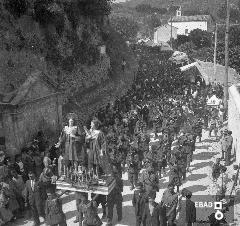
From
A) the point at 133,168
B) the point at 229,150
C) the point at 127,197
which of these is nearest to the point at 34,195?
the point at 127,197

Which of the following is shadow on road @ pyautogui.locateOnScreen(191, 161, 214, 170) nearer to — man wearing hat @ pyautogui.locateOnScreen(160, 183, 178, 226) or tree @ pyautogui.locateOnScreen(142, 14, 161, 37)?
man wearing hat @ pyautogui.locateOnScreen(160, 183, 178, 226)

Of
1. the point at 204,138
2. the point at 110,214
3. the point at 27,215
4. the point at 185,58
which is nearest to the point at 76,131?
the point at 110,214

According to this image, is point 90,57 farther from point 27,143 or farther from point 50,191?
point 50,191

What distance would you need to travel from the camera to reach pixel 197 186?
1446 centimetres

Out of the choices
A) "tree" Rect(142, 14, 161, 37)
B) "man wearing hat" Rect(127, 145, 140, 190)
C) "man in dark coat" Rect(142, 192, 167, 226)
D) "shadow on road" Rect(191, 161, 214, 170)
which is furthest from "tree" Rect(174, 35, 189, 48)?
"man in dark coat" Rect(142, 192, 167, 226)

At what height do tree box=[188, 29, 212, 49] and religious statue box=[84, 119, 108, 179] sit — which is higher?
tree box=[188, 29, 212, 49]

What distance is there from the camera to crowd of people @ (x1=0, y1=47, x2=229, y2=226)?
10086 mm

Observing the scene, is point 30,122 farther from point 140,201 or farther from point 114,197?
point 140,201

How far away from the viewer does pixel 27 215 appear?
12312 mm

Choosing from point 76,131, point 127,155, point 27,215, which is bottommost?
point 27,215

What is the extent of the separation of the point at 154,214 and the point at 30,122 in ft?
28.5

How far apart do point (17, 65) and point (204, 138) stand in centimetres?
1124

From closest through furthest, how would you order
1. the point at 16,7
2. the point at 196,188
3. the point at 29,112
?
the point at 196,188 < the point at 29,112 < the point at 16,7

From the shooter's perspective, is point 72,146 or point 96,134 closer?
point 96,134
